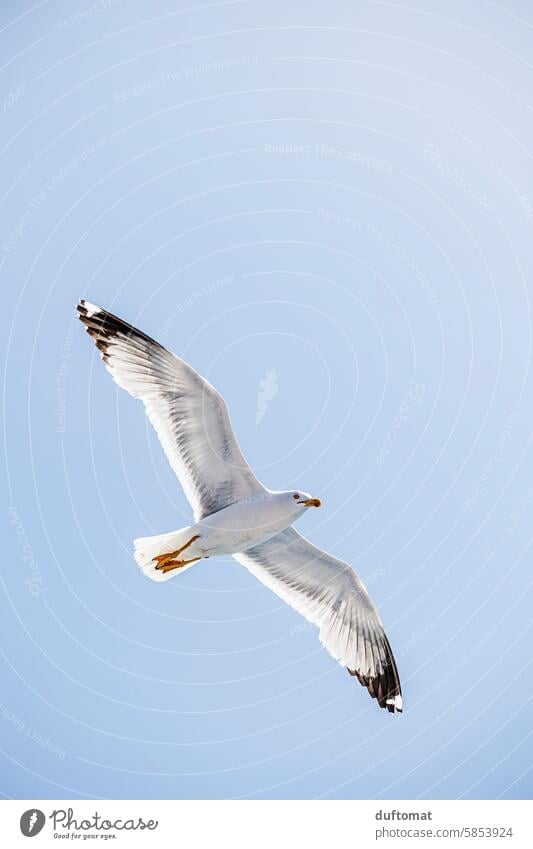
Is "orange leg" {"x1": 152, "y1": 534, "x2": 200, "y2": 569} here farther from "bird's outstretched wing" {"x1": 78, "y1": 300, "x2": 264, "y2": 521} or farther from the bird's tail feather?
"bird's outstretched wing" {"x1": 78, "y1": 300, "x2": 264, "y2": 521}

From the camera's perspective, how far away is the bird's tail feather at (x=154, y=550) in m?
6.86

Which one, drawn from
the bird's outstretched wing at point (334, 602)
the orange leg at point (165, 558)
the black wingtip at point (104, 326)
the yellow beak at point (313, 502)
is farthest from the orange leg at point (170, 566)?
the black wingtip at point (104, 326)

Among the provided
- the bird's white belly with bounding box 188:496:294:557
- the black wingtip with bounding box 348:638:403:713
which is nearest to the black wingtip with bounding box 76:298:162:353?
the bird's white belly with bounding box 188:496:294:557

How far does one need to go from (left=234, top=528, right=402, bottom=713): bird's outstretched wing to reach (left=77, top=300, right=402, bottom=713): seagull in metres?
0.01

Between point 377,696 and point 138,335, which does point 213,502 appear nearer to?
point 138,335

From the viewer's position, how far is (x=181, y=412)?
23.2 feet

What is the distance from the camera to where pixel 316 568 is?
7.59 metres

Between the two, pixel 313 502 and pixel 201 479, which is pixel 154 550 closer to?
pixel 201 479

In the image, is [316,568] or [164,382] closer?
[164,382]
